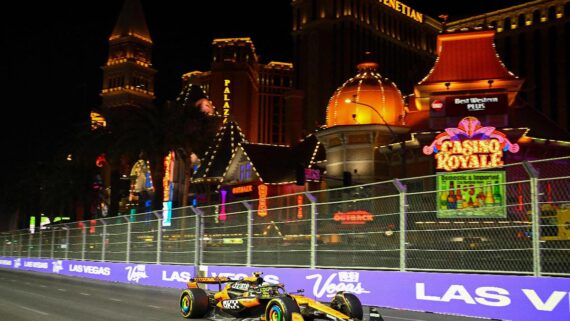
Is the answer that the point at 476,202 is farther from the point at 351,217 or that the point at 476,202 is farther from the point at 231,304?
the point at 231,304

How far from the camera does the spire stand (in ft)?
495

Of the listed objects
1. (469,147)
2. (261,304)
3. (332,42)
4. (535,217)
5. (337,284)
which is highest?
(332,42)

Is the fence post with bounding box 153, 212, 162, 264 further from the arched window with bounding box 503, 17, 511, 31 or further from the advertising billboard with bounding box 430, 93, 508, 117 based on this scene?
the arched window with bounding box 503, 17, 511, 31

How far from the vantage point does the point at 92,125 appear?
5350cm

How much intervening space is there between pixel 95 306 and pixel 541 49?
113435 millimetres

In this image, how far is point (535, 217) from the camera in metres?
10.5

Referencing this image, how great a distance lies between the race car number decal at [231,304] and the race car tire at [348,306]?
1.92m

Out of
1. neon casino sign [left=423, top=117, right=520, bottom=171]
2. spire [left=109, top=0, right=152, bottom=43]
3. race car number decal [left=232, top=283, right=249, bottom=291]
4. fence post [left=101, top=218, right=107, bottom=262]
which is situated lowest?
race car number decal [left=232, top=283, right=249, bottom=291]

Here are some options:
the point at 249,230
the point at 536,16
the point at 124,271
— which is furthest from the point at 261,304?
the point at 536,16

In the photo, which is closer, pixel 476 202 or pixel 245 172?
pixel 476 202

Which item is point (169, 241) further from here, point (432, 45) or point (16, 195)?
point (432, 45)

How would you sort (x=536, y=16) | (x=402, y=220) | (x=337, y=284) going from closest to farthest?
(x=402, y=220)
(x=337, y=284)
(x=536, y=16)

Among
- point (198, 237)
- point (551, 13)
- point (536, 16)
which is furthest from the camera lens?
point (536, 16)

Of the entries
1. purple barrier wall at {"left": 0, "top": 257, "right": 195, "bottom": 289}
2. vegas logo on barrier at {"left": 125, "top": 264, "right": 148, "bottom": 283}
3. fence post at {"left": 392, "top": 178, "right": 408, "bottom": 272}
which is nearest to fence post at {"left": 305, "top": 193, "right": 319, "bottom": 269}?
fence post at {"left": 392, "top": 178, "right": 408, "bottom": 272}
